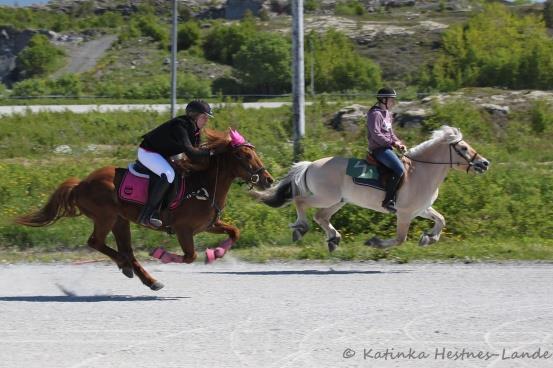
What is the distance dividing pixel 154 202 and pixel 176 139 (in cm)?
80

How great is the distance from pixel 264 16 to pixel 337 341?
93416mm

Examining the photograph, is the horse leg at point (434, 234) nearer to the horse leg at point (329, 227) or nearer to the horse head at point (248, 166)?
the horse leg at point (329, 227)

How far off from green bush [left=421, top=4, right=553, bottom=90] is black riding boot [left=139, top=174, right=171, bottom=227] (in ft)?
120

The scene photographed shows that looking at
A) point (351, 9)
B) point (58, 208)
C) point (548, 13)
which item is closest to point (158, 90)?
point (548, 13)

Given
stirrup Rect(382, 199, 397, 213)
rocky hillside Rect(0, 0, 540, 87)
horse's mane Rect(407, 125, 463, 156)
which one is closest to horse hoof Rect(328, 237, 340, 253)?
stirrup Rect(382, 199, 397, 213)

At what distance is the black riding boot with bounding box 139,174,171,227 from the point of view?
10.9 m

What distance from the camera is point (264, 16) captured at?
99312 millimetres

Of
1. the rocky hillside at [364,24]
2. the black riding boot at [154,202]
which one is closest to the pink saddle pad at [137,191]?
the black riding boot at [154,202]

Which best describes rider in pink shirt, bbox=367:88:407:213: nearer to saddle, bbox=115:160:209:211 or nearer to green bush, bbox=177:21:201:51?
saddle, bbox=115:160:209:211

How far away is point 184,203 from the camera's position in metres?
11.0

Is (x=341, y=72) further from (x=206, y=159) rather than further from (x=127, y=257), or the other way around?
(x=127, y=257)

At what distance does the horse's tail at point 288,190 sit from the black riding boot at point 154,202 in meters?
3.31

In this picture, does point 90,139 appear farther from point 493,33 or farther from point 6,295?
point 493,33

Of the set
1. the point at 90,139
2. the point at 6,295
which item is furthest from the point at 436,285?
the point at 90,139
